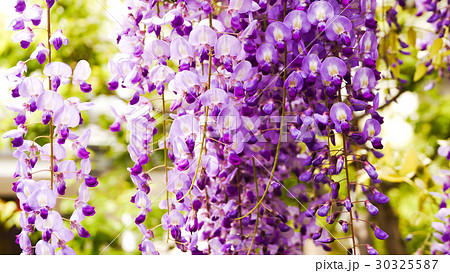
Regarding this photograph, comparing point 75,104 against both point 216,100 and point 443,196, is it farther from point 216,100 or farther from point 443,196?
point 443,196

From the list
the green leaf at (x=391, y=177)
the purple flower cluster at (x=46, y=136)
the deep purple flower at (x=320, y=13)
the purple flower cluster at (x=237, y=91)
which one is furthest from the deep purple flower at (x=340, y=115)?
the green leaf at (x=391, y=177)

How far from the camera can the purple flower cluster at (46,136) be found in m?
0.61

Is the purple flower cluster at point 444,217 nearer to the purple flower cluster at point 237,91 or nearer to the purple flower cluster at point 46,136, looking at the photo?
the purple flower cluster at point 237,91

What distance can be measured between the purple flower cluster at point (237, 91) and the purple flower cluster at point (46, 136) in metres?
0.08

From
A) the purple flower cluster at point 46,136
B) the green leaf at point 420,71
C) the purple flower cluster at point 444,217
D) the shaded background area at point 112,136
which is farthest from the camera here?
the shaded background area at point 112,136

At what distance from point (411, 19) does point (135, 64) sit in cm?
163

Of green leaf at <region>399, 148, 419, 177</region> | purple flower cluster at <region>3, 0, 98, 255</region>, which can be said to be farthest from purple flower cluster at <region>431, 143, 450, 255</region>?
purple flower cluster at <region>3, 0, 98, 255</region>

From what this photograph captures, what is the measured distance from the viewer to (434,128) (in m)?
1.95

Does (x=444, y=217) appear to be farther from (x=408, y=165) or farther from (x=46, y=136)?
(x=46, y=136)

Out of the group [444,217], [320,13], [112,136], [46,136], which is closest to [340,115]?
[320,13]

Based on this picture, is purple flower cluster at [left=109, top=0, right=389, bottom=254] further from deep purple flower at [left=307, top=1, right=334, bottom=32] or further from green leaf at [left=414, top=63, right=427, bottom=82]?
green leaf at [left=414, top=63, right=427, bottom=82]

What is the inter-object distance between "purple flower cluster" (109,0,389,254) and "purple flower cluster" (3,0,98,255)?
77mm

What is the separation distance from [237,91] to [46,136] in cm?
27
